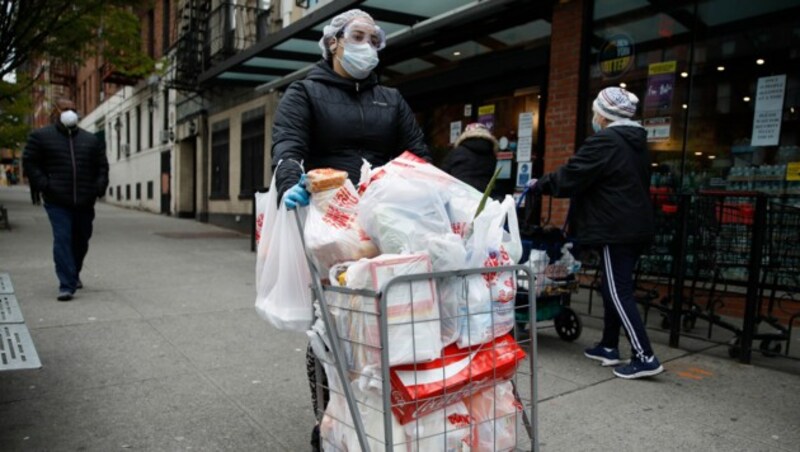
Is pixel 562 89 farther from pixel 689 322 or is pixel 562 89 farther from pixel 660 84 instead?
pixel 689 322

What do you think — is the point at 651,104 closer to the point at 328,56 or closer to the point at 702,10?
the point at 702,10

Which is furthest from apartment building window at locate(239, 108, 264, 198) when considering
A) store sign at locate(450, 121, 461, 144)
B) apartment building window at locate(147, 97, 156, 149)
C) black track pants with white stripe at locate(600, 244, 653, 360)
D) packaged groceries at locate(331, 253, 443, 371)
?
packaged groceries at locate(331, 253, 443, 371)

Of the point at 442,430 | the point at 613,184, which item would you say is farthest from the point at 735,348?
the point at 442,430

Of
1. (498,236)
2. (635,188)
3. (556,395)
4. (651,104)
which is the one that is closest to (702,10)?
(651,104)

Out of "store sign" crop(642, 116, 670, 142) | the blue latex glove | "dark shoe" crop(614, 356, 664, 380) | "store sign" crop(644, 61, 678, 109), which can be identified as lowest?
"dark shoe" crop(614, 356, 664, 380)

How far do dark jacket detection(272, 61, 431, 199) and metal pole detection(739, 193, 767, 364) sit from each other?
9.08ft

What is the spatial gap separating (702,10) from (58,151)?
6936mm

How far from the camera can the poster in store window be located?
27.0 feet

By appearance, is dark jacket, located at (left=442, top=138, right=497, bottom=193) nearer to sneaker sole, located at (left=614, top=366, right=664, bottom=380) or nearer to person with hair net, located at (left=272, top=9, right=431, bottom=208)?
sneaker sole, located at (left=614, top=366, right=664, bottom=380)

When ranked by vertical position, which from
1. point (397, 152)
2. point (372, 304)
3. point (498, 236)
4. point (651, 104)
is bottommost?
point (372, 304)

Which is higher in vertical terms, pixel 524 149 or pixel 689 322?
pixel 524 149

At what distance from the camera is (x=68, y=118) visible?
18.4 feet

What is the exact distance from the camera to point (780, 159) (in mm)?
5293

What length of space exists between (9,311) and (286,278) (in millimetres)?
2105
